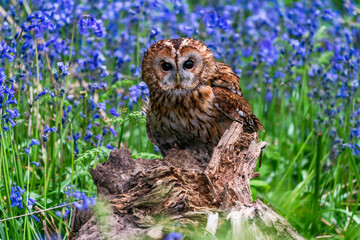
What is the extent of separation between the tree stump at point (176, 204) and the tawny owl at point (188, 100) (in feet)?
2.46

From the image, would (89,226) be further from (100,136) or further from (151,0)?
(151,0)

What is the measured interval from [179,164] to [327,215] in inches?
72.5

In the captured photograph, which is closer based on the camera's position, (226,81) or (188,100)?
(188,100)

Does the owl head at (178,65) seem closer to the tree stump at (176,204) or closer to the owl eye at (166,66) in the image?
the owl eye at (166,66)

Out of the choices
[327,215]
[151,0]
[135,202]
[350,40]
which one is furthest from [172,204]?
[350,40]

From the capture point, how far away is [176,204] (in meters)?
2.57

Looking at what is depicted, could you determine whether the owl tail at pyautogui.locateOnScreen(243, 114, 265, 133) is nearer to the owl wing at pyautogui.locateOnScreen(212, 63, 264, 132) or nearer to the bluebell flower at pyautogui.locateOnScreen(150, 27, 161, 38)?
the owl wing at pyautogui.locateOnScreen(212, 63, 264, 132)

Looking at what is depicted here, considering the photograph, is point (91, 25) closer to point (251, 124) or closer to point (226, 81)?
point (226, 81)

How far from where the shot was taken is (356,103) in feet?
15.4

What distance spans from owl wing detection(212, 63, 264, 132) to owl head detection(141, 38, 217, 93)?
113 mm

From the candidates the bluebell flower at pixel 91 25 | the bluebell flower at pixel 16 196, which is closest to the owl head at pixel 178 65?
the bluebell flower at pixel 91 25

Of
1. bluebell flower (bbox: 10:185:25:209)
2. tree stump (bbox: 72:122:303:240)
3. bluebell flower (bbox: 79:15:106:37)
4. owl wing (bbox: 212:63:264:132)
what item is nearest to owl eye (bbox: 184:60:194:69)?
owl wing (bbox: 212:63:264:132)

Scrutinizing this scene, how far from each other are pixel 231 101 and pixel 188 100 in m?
0.30

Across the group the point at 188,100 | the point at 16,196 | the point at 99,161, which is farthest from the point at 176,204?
the point at 188,100
